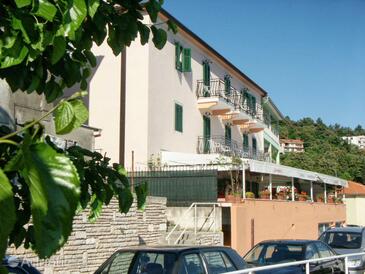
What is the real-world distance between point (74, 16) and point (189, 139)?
26962 millimetres

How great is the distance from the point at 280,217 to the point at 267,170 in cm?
271

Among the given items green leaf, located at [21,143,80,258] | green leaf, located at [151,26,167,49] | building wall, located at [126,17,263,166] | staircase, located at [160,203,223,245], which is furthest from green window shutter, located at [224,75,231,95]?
green leaf, located at [21,143,80,258]

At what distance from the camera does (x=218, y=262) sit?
31.6ft

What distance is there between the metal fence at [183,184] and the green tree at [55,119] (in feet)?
58.2

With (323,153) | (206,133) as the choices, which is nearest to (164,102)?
(206,133)

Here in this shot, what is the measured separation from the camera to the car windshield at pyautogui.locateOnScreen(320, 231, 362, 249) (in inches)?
734

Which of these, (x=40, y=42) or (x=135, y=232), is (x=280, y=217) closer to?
(x=135, y=232)

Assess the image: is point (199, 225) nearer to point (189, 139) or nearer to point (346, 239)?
point (346, 239)

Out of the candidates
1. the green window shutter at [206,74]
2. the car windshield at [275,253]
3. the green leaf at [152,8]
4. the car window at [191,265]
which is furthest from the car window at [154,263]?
the green window shutter at [206,74]

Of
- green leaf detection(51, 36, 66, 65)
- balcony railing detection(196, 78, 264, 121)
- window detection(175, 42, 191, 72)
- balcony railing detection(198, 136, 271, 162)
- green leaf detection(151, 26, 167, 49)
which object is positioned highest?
window detection(175, 42, 191, 72)

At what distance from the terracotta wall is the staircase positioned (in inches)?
27.6

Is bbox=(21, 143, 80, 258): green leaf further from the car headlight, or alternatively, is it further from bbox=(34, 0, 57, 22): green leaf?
the car headlight

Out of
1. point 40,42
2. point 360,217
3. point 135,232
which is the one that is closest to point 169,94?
point 135,232

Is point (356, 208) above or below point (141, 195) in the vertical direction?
below
